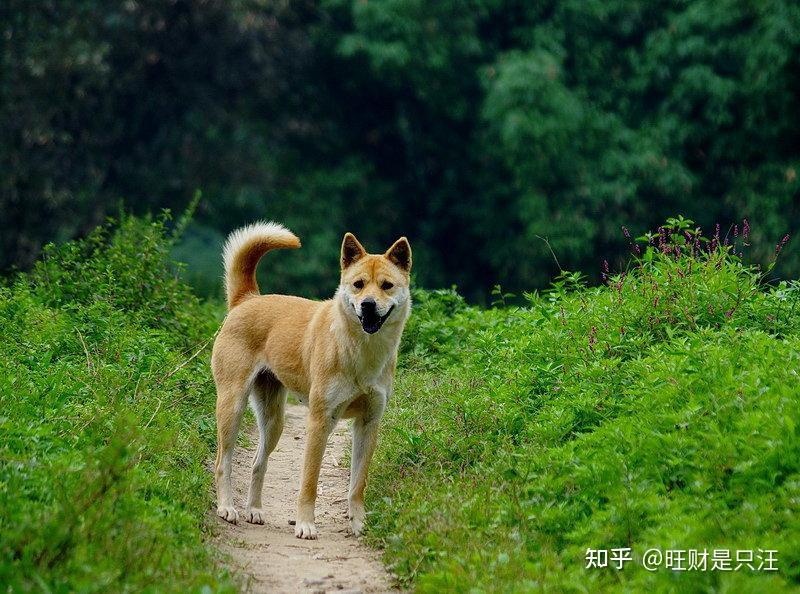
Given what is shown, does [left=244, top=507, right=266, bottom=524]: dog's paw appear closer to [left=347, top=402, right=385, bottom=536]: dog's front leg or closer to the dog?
the dog

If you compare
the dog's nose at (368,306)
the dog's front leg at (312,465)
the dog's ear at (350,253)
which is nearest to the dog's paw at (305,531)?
the dog's front leg at (312,465)

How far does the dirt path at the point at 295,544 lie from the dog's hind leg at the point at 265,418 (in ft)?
0.98

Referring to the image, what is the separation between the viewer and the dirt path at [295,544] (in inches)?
220

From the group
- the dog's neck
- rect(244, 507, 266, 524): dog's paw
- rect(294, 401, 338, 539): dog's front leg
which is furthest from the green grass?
the dog's neck

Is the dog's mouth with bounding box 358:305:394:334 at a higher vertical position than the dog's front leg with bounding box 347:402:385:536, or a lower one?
higher

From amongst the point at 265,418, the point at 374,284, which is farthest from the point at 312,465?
the point at 374,284

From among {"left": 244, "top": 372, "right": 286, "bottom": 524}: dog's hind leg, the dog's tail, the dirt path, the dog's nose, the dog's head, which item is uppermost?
the dog's tail

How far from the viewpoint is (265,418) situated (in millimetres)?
7426

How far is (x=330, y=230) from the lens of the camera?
68.7 ft

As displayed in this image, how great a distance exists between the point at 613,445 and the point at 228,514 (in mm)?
2487

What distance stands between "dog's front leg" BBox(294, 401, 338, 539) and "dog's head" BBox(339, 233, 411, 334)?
63cm

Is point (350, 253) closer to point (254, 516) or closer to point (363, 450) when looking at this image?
point (363, 450)

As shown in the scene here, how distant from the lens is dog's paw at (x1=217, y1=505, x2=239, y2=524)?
22.3 ft

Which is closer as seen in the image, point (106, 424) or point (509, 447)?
point (106, 424)
